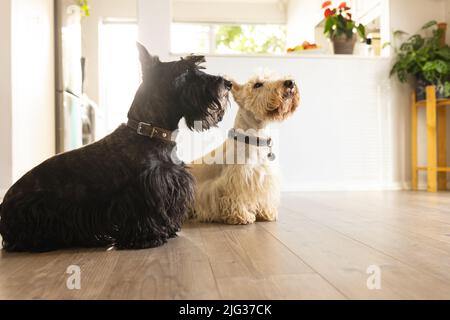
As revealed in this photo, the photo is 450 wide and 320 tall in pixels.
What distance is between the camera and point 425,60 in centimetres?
410

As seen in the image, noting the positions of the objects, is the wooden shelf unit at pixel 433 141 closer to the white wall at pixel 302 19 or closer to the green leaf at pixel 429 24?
the green leaf at pixel 429 24

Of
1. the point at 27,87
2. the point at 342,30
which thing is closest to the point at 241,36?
the point at 342,30

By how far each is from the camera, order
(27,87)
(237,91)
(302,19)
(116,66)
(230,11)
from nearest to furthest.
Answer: (237,91) < (27,87) < (302,19) < (116,66) < (230,11)

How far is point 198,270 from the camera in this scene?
1297mm

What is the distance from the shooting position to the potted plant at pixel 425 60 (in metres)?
4.06

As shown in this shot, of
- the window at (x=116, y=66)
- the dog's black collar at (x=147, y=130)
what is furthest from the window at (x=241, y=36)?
the dog's black collar at (x=147, y=130)

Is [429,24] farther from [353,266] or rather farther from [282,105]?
[353,266]

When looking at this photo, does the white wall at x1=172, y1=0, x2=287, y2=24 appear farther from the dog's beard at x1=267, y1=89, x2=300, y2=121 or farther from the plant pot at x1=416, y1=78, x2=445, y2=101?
the dog's beard at x1=267, y1=89, x2=300, y2=121

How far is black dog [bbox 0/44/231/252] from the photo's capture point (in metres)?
1.59

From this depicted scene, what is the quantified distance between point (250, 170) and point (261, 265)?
1005 millimetres

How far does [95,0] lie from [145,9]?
190 inches

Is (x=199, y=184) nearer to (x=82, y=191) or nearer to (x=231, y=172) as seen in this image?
(x=231, y=172)

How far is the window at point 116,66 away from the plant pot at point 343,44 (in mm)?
4987

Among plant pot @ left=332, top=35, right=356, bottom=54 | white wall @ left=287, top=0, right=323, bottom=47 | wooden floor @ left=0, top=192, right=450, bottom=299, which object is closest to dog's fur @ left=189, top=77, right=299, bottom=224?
wooden floor @ left=0, top=192, right=450, bottom=299
